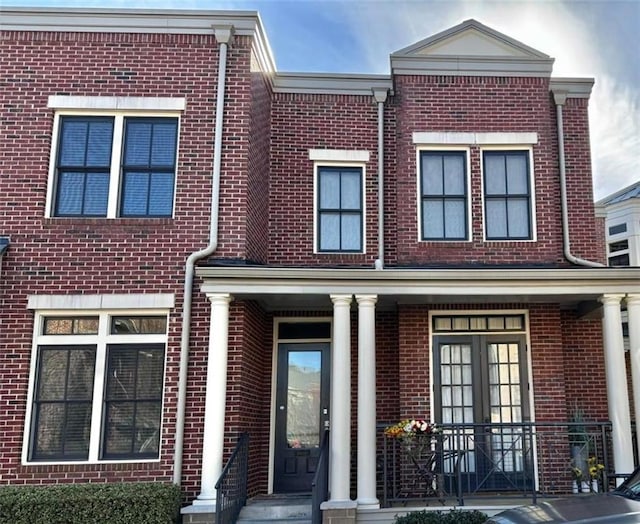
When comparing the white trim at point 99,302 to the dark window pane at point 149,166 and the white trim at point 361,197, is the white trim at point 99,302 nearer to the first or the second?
the dark window pane at point 149,166

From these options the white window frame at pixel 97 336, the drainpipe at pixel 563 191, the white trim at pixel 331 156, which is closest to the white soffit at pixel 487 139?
the drainpipe at pixel 563 191

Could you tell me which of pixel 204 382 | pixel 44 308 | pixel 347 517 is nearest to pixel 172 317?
pixel 204 382

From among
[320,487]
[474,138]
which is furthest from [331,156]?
[320,487]

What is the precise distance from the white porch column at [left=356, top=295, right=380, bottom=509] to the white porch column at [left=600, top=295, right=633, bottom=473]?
3.13 meters

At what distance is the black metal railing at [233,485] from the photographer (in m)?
7.29

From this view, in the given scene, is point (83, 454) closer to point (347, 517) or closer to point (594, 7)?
point (347, 517)

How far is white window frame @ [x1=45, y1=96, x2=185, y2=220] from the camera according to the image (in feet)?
29.7

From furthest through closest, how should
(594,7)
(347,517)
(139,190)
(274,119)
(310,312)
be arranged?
(594,7), (274,119), (310,312), (139,190), (347,517)

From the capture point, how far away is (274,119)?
10609 mm

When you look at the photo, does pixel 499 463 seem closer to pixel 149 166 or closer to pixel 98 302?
pixel 98 302

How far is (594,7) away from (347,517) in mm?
10108

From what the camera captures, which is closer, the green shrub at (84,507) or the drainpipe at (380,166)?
the green shrub at (84,507)

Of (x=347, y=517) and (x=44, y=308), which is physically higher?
(x=44, y=308)

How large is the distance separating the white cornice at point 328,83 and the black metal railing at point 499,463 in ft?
18.7
